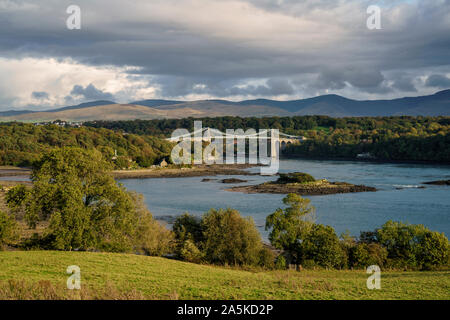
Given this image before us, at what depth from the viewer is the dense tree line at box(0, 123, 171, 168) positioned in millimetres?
68562

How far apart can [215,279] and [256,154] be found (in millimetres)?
89840

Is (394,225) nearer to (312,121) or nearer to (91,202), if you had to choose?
(91,202)

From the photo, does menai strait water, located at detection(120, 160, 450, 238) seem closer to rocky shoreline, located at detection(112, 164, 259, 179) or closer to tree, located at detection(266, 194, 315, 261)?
tree, located at detection(266, 194, 315, 261)

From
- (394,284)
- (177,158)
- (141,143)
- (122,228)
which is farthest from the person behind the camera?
(141,143)

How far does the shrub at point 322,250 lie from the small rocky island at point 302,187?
77.3ft

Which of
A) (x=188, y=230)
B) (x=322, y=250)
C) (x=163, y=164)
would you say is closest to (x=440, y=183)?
(x=322, y=250)

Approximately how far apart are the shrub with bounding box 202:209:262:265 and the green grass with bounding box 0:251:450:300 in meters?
3.06

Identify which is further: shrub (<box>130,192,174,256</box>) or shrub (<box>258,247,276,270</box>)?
shrub (<box>130,192,174,256</box>)

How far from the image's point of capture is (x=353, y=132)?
102 m

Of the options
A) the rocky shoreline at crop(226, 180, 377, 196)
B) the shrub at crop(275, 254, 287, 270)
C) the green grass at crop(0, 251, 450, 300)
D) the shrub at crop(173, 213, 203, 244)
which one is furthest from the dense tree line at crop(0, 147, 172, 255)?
the rocky shoreline at crop(226, 180, 377, 196)

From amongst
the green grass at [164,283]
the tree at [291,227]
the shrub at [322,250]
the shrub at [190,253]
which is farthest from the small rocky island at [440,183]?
the green grass at [164,283]

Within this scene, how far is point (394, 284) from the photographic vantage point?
9.84 metres

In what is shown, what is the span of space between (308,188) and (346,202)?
8099mm

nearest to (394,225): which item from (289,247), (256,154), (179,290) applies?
(289,247)
